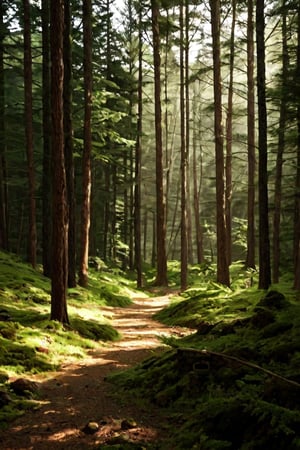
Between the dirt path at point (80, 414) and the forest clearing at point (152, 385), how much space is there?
1 centimetres

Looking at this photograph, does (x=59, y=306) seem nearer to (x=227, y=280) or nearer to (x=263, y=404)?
(x=263, y=404)

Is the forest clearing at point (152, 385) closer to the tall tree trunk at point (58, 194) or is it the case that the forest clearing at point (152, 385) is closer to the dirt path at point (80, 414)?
the dirt path at point (80, 414)

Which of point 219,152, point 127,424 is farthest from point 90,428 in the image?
point 219,152

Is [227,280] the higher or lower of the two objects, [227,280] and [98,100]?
the lower

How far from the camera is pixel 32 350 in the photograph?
7.24 meters

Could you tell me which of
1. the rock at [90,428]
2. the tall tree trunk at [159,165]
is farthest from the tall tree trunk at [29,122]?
the rock at [90,428]

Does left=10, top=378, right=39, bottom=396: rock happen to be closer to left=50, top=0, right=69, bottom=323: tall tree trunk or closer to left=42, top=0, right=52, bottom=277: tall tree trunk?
left=50, top=0, right=69, bottom=323: tall tree trunk

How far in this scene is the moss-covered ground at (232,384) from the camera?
356 centimetres

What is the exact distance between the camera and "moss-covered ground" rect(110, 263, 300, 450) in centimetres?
356

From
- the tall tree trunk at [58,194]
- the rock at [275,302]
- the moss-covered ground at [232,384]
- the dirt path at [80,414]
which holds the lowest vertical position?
the dirt path at [80,414]

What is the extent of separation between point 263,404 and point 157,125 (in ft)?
59.1

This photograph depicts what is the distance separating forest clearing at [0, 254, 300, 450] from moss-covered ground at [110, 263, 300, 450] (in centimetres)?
1

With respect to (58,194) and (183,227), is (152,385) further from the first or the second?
(183,227)

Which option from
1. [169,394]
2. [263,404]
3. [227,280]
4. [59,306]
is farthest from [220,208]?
[263,404]
